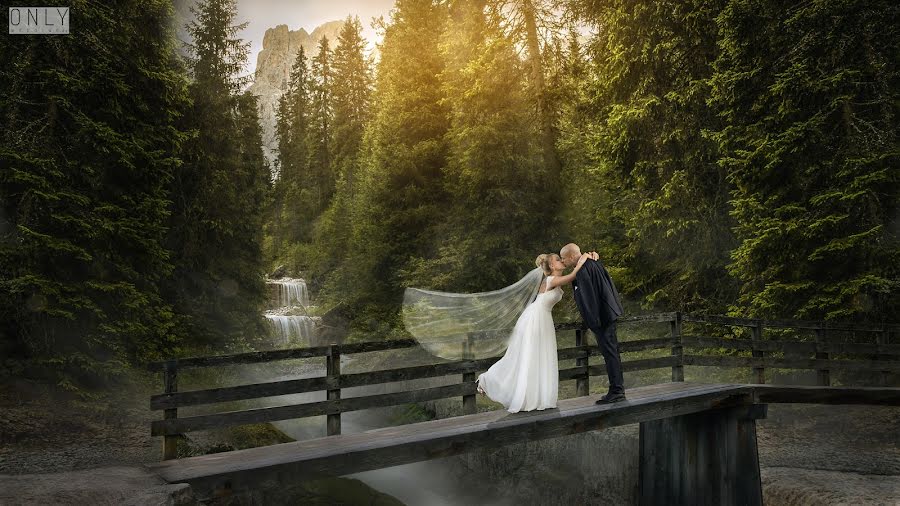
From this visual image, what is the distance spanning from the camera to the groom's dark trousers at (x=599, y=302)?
711 centimetres

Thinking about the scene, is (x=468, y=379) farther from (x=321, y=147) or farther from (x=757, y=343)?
(x=321, y=147)

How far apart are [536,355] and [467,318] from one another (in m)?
1.61

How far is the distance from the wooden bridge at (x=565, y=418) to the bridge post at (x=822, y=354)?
0.03 metres

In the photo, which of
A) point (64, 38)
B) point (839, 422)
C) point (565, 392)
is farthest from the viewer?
point (565, 392)

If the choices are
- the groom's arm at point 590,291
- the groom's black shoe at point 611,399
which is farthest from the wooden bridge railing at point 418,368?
the groom's arm at point 590,291

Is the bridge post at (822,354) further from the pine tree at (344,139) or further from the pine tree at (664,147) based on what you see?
the pine tree at (344,139)

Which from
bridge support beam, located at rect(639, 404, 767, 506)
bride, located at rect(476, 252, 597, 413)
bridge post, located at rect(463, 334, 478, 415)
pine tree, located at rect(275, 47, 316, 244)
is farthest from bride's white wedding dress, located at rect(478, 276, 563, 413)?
pine tree, located at rect(275, 47, 316, 244)

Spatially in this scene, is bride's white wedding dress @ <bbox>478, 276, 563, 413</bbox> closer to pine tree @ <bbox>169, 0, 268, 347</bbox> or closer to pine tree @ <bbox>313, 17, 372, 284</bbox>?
pine tree @ <bbox>169, 0, 268, 347</bbox>

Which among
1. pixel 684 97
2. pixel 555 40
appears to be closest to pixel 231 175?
pixel 555 40

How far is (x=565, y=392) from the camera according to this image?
14.2 m

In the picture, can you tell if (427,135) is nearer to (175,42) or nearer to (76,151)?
(175,42)

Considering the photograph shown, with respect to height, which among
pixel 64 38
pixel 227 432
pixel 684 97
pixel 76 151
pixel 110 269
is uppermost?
pixel 64 38

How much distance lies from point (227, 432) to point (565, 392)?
297 inches

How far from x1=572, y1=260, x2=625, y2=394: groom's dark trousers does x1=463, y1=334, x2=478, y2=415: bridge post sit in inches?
79.0
